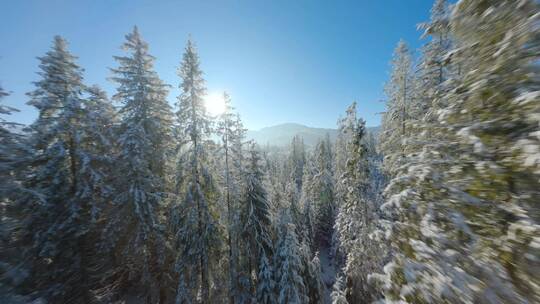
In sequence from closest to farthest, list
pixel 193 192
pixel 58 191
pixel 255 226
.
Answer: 1. pixel 58 191
2. pixel 193 192
3. pixel 255 226

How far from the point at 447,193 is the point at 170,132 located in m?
13.4

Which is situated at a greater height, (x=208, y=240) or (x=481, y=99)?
(x=481, y=99)

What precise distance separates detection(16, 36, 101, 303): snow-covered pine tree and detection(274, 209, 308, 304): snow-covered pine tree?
30.3 ft

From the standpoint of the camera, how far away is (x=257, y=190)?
44.4 ft

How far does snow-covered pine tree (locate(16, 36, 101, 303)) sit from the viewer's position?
30.3 ft

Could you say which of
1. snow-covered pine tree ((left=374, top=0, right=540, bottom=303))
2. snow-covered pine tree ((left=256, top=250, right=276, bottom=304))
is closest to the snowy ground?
snow-covered pine tree ((left=256, top=250, right=276, bottom=304))

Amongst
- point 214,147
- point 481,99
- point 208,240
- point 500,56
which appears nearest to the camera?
point 500,56

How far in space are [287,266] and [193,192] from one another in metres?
6.64

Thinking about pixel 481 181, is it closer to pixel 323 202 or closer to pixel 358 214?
pixel 358 214

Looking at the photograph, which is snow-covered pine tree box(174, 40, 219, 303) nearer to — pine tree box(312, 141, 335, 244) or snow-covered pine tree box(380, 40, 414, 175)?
snow-covered pine tree box(380, 40, 414, 175)

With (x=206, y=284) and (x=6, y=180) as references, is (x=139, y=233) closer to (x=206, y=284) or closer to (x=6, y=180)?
(x=206, y=284)

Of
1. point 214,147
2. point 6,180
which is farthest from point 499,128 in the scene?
point 214,147

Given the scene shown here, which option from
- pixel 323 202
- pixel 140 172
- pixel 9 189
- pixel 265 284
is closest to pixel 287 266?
pixel 265 284

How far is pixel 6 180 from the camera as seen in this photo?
206 inches
